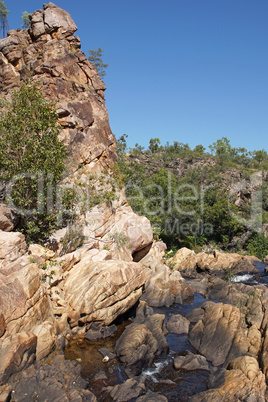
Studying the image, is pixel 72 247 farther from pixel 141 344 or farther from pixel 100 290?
pixel 141 344

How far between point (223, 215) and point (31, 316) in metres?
41.7

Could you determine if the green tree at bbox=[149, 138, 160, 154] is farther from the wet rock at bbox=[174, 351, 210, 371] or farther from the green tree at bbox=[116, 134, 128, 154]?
the wet rock at bbox=[174, 351, 210, 371]

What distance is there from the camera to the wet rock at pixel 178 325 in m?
17.2

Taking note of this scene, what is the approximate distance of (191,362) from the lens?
526 inches

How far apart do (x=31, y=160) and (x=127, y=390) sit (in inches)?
540

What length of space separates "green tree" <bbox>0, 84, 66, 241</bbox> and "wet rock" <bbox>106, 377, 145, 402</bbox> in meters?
10.5

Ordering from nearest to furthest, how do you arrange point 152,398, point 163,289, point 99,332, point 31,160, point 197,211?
point 152,398 < point 99,332 < point 31,160 < point 163,289 < point 197,211

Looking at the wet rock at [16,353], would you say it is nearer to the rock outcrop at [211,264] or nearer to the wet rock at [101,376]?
the wet rock at [101,376]

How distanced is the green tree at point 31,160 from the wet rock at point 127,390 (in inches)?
414

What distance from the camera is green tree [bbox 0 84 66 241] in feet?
60.9

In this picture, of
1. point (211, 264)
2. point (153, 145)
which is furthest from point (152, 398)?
point (153, 145)

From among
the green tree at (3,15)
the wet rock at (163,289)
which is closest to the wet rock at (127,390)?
the wet rock at (163,289)

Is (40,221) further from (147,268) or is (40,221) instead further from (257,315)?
(257,315)

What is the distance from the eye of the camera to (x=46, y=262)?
16.5 meters
